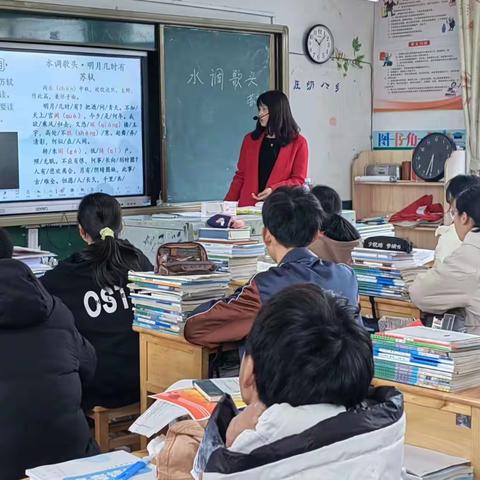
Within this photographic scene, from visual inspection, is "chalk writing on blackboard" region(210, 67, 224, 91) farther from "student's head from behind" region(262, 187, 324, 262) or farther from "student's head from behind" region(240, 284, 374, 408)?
"student's head from behind" region(240, 284, 374, 408)

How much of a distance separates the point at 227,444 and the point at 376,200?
241 inches

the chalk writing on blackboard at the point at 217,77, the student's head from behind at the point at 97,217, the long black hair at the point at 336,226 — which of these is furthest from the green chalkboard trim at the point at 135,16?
the long black hair at the point at 336,226

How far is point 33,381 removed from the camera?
2492mm

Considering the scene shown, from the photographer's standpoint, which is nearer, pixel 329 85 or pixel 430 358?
pixel 430 358

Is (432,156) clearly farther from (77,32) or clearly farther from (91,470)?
(91,470)

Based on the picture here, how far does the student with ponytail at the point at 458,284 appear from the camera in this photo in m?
3.24

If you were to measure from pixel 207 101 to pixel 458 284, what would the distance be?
10.5 feet

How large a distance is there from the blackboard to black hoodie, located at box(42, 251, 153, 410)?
8.22 feet

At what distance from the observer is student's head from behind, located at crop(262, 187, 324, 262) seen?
9.48 feet

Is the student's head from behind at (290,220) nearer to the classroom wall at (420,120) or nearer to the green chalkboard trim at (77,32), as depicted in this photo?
the green chalkboard trim at (77,32)

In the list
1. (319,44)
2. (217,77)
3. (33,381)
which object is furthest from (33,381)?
(319,44)

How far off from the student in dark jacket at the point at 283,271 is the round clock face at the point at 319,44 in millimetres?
4135

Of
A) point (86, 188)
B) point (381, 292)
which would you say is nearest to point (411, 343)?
point (381, 292)

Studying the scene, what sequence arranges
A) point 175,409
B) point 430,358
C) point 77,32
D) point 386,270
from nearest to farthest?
point 175,409 → point 430,358 → point 386,270 → point 77,32
